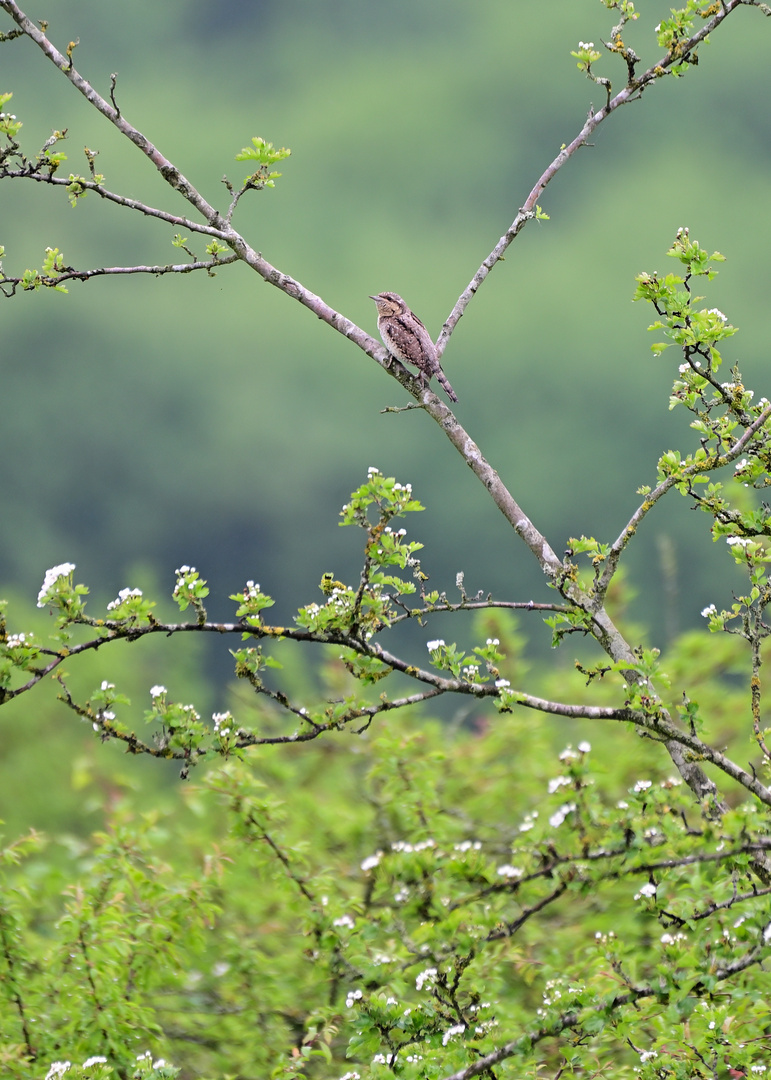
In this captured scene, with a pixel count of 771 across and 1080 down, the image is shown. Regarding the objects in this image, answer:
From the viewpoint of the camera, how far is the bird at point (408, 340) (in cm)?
431

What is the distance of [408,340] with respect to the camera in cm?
460

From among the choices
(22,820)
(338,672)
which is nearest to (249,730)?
(338,672)

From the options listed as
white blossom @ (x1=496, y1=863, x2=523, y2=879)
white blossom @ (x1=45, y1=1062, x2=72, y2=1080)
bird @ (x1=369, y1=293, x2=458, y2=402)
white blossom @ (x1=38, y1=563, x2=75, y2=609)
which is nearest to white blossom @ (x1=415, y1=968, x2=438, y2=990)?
white blossom @ (x1=496, y1=863, x2=523, y2=879)

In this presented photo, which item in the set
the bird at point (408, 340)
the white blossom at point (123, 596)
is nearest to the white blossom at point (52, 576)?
the white blossom at point (123, 596)

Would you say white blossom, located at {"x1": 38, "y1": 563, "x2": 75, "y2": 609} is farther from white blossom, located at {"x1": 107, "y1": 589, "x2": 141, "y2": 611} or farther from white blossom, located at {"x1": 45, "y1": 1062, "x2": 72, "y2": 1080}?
white blossom, located at {"x1": 45, "y1": 1062, "x2": 72, "y2": 1080}

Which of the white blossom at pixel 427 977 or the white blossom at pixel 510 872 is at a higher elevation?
the white blossom at pixel 510 872

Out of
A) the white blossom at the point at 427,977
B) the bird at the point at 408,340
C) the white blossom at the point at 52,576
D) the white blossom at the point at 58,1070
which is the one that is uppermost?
the bird at the point at 408,340

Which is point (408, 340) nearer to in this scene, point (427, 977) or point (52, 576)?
point (52, 576)

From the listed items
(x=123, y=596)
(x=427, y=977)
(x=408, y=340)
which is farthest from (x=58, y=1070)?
(x=408, y=340)

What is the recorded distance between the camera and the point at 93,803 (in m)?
5.71

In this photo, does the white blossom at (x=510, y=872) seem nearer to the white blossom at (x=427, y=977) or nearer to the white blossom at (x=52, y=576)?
the white blossom at (x=427, y=977)

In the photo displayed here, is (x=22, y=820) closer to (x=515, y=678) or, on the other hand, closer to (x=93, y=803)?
(x=93, y=803)

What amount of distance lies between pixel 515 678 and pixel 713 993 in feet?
10.8

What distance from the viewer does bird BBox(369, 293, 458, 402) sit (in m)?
4.31
